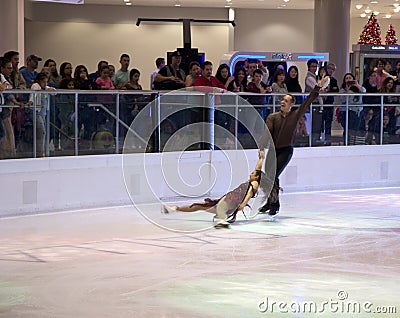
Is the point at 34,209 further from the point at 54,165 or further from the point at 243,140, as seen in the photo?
the point at 243,140

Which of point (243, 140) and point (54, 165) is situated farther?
point (243, 140)

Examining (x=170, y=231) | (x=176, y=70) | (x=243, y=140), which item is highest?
(x=176, y=70)

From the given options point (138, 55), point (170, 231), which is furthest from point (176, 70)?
point (138, 55)

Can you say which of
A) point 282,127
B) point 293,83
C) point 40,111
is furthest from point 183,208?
point 293,83

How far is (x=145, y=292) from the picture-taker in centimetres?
782

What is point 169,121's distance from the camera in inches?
547

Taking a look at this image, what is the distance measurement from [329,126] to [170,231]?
5476 mm

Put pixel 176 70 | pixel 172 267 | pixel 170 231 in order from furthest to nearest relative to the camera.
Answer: pixel 176 70 < pixel 170 231 < pixel 172 267

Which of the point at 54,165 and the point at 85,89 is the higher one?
the point at 85,89

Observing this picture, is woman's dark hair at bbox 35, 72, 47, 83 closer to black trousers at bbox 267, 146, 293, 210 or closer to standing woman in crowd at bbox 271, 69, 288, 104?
black trousers at bbox 267, 146, 293, 210

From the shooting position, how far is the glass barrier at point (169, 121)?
40.8 feet

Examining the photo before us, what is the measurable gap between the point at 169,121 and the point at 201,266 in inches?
200

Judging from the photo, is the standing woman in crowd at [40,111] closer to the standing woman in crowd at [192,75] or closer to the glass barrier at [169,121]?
the glass barrier at [169,121]

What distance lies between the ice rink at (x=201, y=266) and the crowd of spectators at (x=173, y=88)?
137 cm
